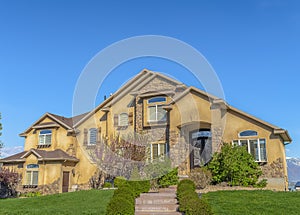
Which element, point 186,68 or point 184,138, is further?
point 184,138

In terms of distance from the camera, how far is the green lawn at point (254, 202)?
10914 mm

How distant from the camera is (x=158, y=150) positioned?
2214cm

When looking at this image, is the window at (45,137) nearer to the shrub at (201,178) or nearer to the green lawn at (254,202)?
the shrub at (201,178)

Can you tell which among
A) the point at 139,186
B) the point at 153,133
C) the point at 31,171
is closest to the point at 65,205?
the point at 139,186

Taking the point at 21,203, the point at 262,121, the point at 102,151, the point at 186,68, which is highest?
the point at 186,68

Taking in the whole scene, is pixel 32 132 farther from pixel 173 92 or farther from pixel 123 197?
pixel 123 197

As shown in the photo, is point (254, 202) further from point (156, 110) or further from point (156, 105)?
point (156, 105)

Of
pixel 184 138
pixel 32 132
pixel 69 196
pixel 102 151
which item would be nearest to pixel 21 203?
pixel 69 196

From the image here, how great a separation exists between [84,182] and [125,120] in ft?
19.8

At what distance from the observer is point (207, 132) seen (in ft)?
72.6

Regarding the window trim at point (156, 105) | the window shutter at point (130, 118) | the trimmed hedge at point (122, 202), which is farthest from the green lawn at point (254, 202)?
the window shutter at point (130, 118)

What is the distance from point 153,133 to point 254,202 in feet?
37.6

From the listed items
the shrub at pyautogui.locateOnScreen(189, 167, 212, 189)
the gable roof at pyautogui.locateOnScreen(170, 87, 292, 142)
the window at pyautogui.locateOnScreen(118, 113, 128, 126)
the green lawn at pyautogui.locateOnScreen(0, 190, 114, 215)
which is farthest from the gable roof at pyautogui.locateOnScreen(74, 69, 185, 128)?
the green lawn at pyautogui.locateOnScreen(0, 190, 114, 215)

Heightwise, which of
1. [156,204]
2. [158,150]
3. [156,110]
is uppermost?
[156,110]
